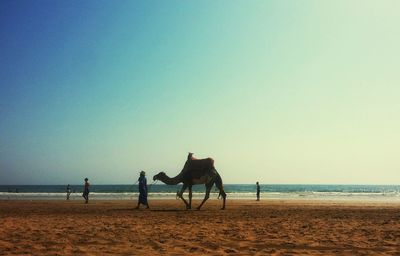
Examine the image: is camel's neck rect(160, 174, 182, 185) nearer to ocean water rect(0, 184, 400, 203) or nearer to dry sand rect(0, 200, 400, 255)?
ocean water rect(0, 184, 400, 203)

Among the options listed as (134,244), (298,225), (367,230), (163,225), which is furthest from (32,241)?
(367,230)

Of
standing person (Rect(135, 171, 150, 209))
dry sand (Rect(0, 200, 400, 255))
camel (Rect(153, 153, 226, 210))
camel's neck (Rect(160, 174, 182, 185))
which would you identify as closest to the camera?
dry sand (Rect(0, 200, 400, 255))

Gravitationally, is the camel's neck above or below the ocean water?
above

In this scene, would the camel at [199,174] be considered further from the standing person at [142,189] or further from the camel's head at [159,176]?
the standing person at [142,189]

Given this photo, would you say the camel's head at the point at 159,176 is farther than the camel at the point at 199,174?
Yes

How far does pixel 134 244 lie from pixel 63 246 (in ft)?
5.15

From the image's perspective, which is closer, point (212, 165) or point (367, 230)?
point (367, 230)

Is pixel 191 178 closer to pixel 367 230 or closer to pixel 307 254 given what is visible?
pixel 367 230

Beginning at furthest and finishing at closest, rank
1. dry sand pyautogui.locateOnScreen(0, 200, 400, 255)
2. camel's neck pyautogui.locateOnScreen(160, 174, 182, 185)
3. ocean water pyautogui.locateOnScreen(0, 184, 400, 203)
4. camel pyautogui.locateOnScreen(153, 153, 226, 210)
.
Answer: ocean water pyautogui.locateOnScreen(0, 184, 400, 203) < camel's neck pyautogui.locateOnScreen(160, 174, 182, 185) < camel pyautogui.locateOnScreen(153, 153, 226, 210) < dry sand pyautogui.locateOnScreen(0, 200, 400, 255)

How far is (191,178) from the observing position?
76.0ft

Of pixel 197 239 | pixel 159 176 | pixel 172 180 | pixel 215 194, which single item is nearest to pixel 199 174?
pixel 172 180

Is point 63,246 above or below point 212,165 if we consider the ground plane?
below

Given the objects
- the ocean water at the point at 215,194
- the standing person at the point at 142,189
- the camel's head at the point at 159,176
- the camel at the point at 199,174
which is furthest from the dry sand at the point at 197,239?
the standing person at the point at 142,189

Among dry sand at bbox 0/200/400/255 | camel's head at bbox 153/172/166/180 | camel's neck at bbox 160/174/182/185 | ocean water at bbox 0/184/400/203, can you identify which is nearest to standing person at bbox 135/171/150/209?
ocean water at bbox 0/184/400/203
